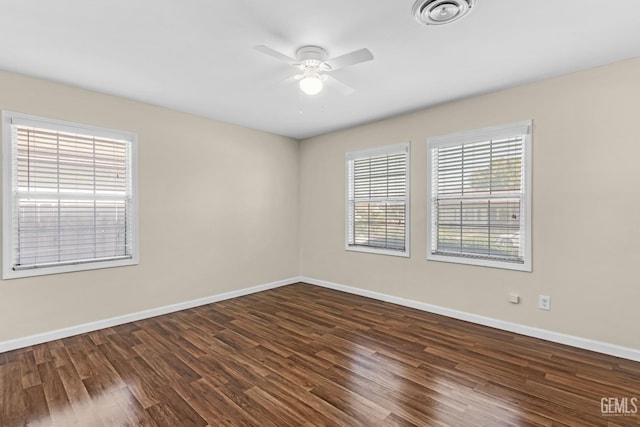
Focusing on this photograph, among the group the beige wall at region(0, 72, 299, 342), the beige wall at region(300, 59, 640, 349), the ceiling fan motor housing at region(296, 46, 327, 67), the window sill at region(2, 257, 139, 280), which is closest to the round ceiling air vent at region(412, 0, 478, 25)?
the ceiling fan motor housing at region(296, 46, 327, 67)

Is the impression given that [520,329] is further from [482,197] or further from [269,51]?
[269,51]

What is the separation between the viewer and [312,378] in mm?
2324

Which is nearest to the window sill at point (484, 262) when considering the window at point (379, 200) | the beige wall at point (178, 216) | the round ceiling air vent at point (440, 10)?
the window at point (379, 200)

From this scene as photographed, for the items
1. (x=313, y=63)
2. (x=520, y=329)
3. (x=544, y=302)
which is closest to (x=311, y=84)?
(x=313, y=63)

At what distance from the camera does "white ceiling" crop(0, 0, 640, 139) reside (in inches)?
76.4

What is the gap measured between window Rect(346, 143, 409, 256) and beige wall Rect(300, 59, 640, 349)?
314 mm

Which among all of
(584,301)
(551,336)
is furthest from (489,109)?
(551,336)

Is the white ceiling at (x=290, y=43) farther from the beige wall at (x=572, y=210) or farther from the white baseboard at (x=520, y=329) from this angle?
the white baseboard at (x=520, y=329)

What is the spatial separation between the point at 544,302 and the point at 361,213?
2487mm

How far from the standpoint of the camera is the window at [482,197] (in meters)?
3.15

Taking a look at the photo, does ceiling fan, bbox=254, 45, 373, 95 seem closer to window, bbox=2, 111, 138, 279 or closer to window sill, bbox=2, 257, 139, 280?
window, bbox=2, 111, 138, 279

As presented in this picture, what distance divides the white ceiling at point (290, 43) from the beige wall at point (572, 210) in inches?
8.5

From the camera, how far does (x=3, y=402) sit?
2.04 m

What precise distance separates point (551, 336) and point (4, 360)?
496cm
